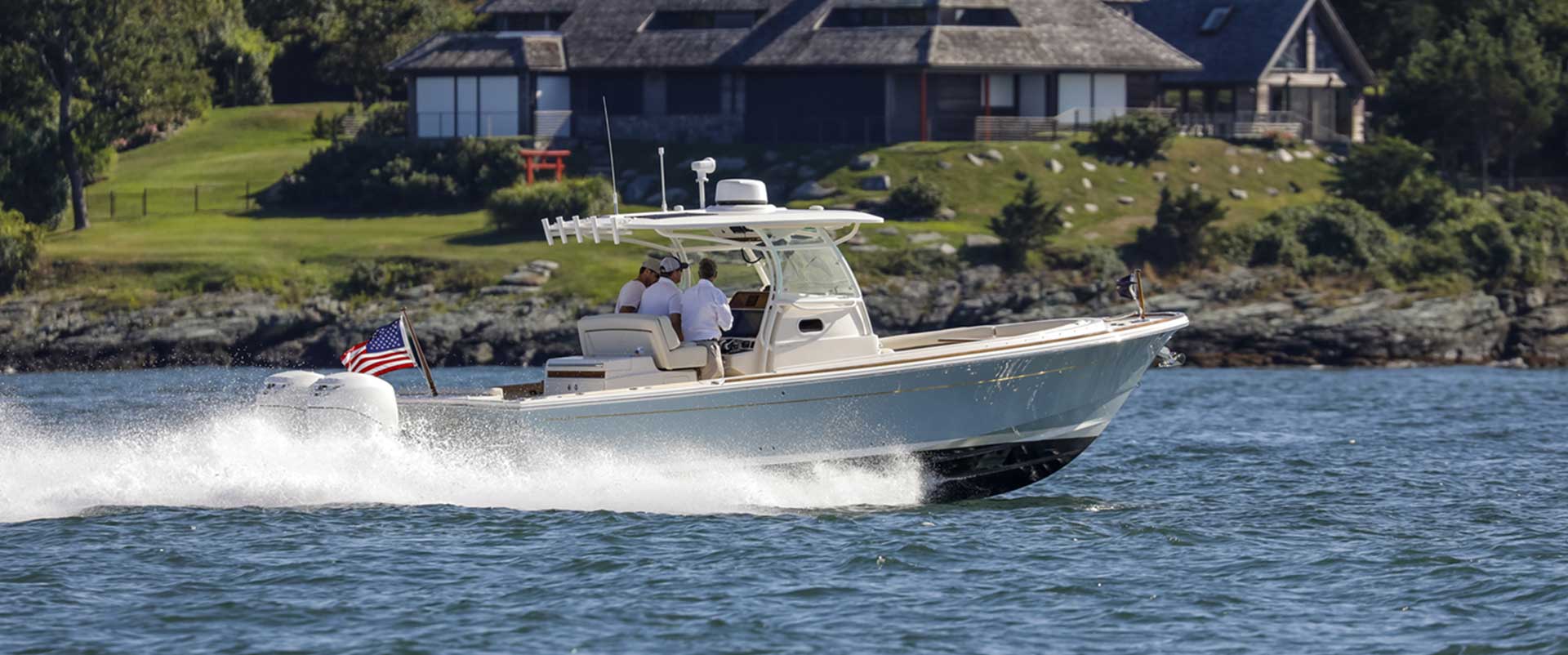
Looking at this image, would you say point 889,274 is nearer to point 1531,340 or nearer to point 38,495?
point 1531,340

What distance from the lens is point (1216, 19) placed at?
6875 cm

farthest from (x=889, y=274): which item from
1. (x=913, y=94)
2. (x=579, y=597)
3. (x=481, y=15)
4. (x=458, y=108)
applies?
(x=579, y=597)

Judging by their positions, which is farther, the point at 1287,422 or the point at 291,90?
the point at 291,90

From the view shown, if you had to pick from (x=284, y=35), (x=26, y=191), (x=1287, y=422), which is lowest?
(x=1287, y=422)

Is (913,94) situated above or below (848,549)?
above

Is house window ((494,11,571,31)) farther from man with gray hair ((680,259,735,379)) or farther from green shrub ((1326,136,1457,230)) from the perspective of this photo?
man with gray hair ((680,259,735,379))

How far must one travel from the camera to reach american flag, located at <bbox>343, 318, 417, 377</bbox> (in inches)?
768

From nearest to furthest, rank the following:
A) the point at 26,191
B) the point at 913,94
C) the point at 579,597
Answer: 1. the point at 579,597
2. the point at 26,191
3. the point at 913,94

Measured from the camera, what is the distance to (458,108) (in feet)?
205

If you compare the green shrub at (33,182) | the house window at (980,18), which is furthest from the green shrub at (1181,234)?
the green shrub at (33,182)

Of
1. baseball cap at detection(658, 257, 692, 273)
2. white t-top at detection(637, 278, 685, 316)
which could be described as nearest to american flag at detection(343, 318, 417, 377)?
white t-top at detection(637, 278, 685, 316)

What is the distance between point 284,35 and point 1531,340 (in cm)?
4569

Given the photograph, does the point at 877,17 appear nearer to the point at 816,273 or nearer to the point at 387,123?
the point at 387,123

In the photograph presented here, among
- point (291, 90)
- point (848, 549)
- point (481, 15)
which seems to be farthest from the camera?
point (291, 90)
